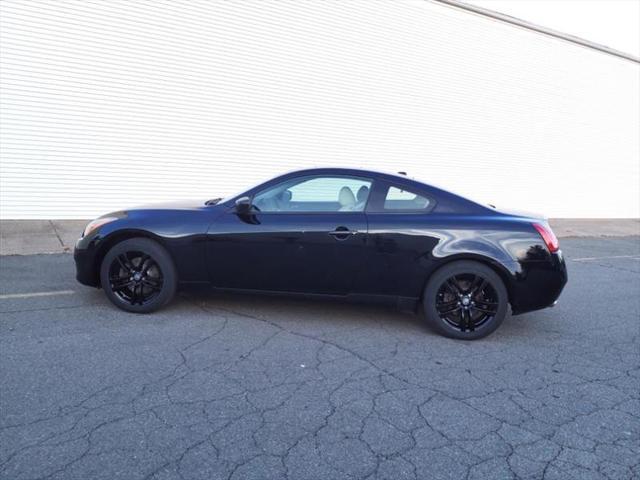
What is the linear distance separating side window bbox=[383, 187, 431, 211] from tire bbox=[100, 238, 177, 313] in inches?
80.9

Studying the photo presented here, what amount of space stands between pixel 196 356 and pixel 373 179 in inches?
86.1

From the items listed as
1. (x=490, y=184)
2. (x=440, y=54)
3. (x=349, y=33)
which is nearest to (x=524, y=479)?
(x=349, y=33)

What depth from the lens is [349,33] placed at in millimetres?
11539

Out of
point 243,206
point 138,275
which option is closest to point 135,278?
point 138,275

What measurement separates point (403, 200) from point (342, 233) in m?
0.66

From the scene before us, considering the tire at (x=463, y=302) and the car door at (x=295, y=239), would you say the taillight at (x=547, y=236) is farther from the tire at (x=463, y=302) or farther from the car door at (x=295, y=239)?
the car door at (x=295, y=239)

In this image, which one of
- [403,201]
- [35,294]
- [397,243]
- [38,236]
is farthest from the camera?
[38,236]

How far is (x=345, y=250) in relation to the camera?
177 inches

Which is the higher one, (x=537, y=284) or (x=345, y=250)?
(x=345, y=250)

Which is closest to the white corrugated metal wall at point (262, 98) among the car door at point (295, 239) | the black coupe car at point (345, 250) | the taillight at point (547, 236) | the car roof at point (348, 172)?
the black coupe car at point (345, 250)

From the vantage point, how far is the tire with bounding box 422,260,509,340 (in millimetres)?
4492

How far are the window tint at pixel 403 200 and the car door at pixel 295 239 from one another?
211 millimetres

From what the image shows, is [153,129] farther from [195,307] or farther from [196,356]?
[196,356]

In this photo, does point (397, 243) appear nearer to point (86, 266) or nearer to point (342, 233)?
point (342, 233)
